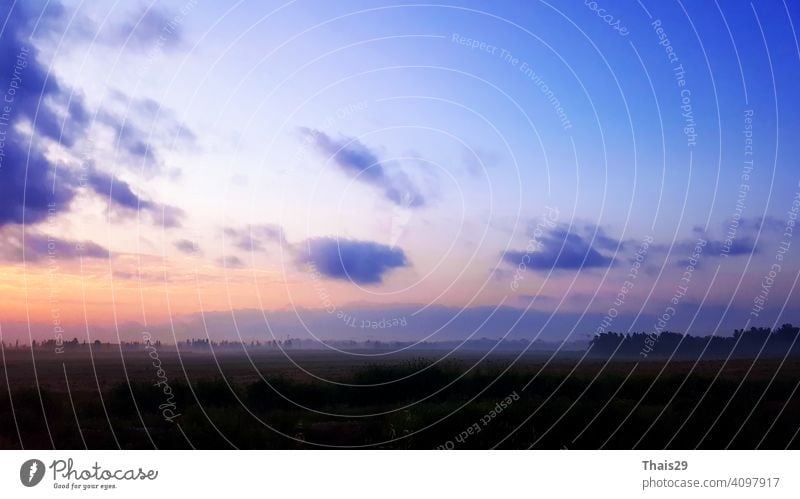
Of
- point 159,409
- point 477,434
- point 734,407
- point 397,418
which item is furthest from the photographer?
point 159,409

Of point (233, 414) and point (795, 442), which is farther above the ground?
point (233, 414)

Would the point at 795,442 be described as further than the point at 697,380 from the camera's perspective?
No

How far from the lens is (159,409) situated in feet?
95.2

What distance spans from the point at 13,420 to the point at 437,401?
47.4 feet

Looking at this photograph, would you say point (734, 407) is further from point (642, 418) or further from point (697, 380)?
point (697, 380)

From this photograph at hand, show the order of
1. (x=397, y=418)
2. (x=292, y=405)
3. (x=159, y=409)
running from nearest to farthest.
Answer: (x=397, y=418)
(x=159, y=409)
(x=292, y=405)

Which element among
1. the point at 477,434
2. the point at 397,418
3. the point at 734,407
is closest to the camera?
the point at 477,434

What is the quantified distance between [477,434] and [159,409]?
40.3 ft

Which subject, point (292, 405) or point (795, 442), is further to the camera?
point (292, 405)

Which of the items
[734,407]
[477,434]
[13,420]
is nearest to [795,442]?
[734,407]

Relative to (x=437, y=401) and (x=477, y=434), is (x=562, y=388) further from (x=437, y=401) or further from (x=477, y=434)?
(x=477, y=434)
